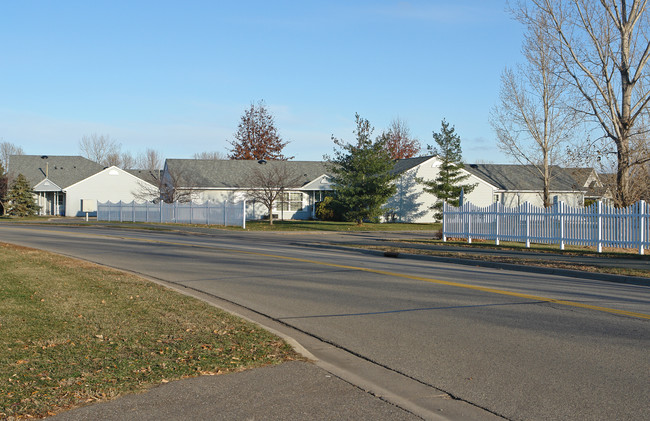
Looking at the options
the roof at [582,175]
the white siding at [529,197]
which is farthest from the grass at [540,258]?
the white siding at [529,197]

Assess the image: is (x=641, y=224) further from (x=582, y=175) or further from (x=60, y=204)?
(x=60, y=204)

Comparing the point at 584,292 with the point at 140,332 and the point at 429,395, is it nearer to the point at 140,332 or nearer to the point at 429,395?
the point at 429,395

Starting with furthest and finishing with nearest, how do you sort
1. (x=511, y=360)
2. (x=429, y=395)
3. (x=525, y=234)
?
(x=525, y=234), (x=511, y=360), (x=429, y=395)

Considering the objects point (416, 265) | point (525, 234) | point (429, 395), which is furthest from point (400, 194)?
point (429, 395)

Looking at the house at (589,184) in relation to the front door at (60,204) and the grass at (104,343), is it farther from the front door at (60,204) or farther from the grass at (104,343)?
the front door at (60,204)

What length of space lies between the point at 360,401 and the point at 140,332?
135 inches

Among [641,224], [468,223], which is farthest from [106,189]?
[641,224]

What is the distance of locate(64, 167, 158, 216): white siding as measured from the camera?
58000mm

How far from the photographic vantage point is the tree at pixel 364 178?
41.9 metres

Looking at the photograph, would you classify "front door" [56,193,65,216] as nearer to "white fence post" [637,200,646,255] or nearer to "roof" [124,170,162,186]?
"roof" [124,170,162,186]

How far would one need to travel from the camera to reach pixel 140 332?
7.35 metres

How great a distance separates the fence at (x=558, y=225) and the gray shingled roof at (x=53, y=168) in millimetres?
46646

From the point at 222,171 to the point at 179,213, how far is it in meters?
11.4

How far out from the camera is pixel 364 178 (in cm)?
4197
